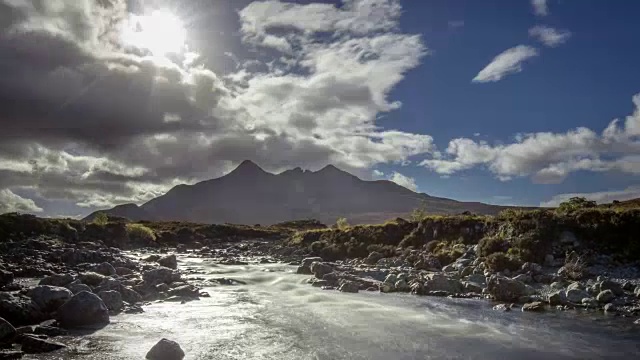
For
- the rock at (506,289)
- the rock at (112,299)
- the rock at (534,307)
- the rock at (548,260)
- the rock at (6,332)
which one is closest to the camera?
the rock at (6,332)

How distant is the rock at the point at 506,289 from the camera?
77.5 ft

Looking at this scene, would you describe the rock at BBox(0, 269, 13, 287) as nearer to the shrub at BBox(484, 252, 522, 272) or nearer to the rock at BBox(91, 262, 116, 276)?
the rock at BBox(91, 262, 116, 276)

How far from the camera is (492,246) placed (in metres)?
33.2

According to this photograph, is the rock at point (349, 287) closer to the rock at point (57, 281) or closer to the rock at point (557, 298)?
the rock at point (557, 298)

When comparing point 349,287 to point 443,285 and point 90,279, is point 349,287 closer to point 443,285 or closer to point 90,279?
point 443,285

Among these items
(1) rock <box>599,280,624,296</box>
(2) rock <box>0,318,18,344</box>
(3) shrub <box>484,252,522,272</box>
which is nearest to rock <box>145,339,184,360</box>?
(2) rock <box>0,318,18,344</box>

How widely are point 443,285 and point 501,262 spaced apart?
575 cm

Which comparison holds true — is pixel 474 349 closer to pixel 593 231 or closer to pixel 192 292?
pixel 192 292

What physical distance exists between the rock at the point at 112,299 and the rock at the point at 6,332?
5641mm

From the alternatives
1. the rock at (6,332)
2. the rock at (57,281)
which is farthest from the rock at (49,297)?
the rock at (57,281)

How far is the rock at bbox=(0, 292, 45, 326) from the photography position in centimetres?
1598

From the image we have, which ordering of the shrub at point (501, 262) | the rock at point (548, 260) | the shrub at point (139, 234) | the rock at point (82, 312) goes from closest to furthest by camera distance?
the rock at point (82, 312) → the rock at point (548, 260) → the shrub at point (501, 262) → the shrub at point (139, 234)

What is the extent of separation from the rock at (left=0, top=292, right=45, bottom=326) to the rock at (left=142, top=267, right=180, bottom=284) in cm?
982

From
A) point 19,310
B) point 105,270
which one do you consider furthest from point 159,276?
point 19,310
